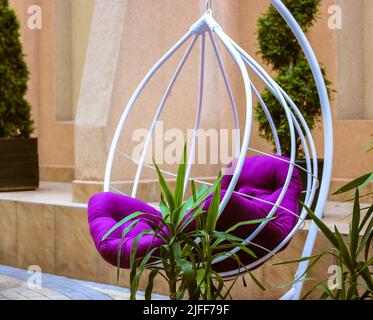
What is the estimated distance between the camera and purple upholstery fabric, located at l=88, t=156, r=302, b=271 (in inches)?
144

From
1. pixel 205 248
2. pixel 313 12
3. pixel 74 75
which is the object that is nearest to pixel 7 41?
pixel 74 75

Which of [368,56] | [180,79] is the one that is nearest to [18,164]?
[180,79]

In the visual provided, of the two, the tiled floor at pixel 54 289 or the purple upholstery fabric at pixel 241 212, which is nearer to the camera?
the purple upholstery fabric at pixel 241 212

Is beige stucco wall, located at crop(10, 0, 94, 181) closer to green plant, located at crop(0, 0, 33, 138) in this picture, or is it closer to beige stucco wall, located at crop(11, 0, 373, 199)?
green plant, located at crop(0, 0, 33, 138)

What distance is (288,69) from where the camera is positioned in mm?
5430

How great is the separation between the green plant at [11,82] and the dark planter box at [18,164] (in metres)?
0.16

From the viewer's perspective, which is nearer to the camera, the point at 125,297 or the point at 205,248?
the point at 205,248

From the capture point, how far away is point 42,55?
939cm

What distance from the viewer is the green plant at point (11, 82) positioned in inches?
299

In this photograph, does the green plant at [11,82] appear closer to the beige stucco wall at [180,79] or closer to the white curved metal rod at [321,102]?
the beige stucco wall at [180,79]

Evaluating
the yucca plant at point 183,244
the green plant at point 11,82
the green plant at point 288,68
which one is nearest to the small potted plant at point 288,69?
the green plant at point 288,68

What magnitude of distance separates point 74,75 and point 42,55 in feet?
1.59
